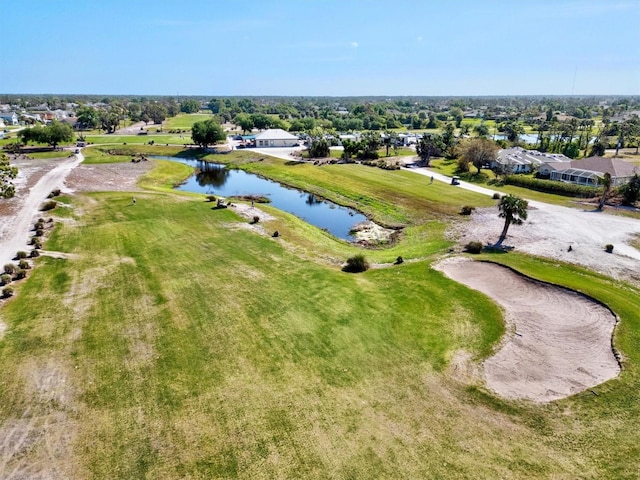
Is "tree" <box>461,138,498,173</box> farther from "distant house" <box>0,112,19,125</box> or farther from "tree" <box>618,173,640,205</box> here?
"distant house" <box>0,112,19,125</box>

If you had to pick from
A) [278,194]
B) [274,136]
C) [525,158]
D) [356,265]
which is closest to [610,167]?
[525,158]

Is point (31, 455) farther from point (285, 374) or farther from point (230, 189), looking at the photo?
point (230, 189)

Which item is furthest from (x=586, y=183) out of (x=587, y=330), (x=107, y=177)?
(x=107, y=177)

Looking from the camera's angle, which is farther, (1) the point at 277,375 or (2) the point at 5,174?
(2) the point at 5,174

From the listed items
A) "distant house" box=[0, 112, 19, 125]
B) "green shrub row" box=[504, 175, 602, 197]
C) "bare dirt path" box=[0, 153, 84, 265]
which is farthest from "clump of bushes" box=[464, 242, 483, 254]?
"distant house" box=[0, 112, 19, 125]

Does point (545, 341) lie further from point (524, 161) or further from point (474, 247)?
point (524, 161)

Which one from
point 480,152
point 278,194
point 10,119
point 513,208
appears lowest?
point 278,194
